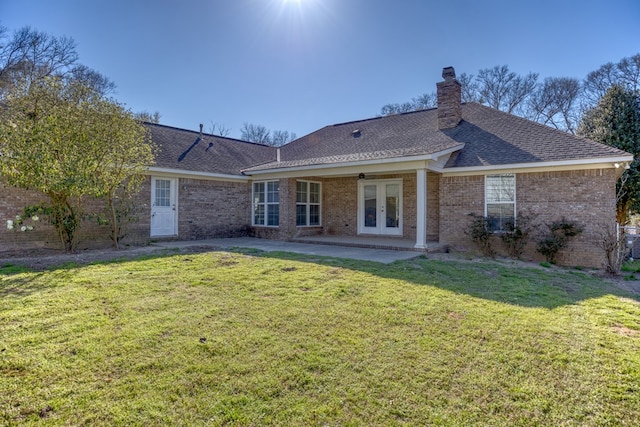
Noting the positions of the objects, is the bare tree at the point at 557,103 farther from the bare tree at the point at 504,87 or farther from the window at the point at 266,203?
Answer: the window at the point at 266,203

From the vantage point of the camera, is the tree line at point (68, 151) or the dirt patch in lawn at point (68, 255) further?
the tree line at point (68, 151)

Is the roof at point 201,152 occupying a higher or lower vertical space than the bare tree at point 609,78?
lower

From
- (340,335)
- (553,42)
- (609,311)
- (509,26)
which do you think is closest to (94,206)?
(340,335)

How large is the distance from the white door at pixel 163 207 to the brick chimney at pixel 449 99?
10182 mm

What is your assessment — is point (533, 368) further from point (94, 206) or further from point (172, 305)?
point (94, 206)

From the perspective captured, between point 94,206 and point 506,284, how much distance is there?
36.0 feet

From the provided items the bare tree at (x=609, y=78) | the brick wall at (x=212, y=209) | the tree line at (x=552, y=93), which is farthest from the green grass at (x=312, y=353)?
the bare tree at (x=609, y=78)

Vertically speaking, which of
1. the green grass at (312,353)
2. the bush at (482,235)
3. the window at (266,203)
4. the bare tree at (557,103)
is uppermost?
the bare tree at (557,103)

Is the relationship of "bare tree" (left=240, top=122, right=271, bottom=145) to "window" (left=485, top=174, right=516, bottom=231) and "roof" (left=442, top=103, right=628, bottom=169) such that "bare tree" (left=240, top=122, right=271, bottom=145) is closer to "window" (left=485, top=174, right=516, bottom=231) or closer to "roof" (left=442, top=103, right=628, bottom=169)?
"roof" (left=442, top=103, right=628, bottom=169)

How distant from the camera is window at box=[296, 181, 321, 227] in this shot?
13305 mm

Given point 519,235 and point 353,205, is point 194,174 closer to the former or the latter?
point 353,205

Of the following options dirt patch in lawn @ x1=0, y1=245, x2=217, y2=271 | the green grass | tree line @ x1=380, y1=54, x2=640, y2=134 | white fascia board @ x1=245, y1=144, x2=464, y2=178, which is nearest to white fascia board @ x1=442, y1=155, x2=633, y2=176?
white fascia board @ x1=245, y1=144, x2=464, y2=178

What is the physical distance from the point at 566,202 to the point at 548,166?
1.03 meters

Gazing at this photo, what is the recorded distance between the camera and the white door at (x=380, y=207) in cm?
1249
